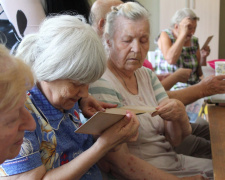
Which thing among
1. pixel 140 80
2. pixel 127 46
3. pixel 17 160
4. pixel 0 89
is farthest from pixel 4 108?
pixel 140 80

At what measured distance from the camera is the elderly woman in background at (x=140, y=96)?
1.42 m

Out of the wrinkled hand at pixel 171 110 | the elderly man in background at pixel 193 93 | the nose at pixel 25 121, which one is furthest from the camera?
the elderly man in background at pixel 193 93

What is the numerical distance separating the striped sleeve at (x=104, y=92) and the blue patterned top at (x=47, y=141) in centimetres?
18

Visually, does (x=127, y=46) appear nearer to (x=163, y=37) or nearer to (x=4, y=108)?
(x=4, y=108)

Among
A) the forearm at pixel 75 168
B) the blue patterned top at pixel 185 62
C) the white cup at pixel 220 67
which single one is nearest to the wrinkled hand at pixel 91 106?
the forearm at pixel 75 168

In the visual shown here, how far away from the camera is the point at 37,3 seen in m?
1.48

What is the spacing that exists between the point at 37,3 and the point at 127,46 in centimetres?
47

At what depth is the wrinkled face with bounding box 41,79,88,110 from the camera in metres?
1.07

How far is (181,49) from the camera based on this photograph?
3068 millimetres

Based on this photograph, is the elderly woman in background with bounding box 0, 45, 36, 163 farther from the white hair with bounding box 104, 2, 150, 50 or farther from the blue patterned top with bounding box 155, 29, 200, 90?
the blue patterned top with bounding box 155, 29, 200, 90

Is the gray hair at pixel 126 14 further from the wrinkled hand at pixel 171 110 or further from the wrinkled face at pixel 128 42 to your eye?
the wrinkled hand at pixel 171 110

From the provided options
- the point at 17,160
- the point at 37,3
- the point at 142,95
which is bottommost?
the point at 142,95

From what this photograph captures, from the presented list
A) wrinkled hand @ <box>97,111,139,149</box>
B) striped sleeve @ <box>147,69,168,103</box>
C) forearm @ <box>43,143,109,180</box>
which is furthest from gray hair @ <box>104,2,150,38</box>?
forearm @ <box>43,143,109,180</box>

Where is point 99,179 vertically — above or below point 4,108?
below
